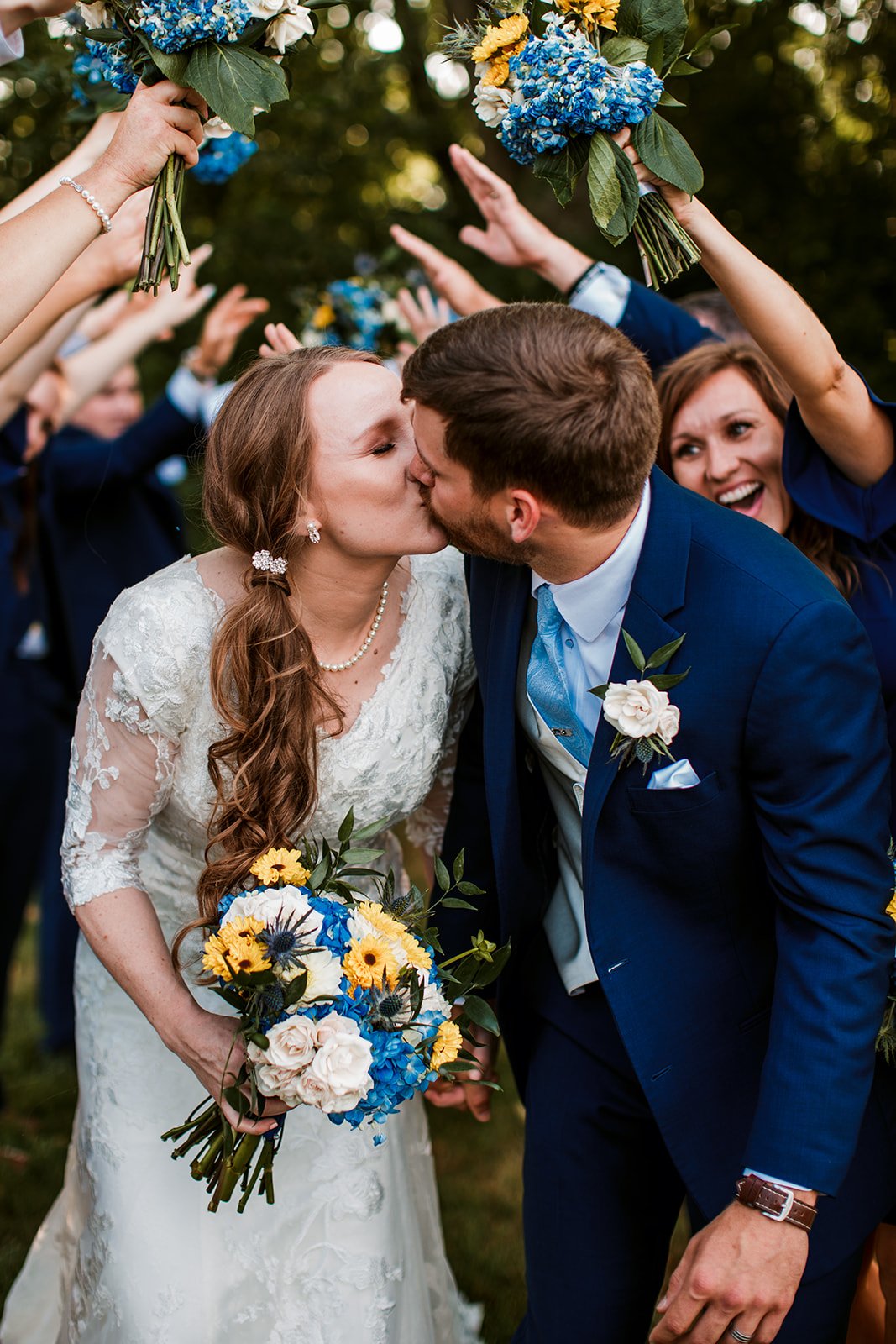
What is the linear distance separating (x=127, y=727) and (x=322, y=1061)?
91 centimetres

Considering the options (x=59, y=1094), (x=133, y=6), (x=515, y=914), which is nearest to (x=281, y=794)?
(x=515, y=914)

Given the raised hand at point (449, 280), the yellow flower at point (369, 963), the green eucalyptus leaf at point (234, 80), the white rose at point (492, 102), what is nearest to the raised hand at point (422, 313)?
the raised hand at point (449, 280)

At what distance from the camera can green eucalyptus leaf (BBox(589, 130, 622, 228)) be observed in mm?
2275

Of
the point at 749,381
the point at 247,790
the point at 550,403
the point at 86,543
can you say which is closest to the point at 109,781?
the point at 247,790

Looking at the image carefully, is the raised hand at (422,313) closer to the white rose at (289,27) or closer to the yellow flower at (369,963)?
the white rose at (289,27)

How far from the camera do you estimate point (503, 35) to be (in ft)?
7.57

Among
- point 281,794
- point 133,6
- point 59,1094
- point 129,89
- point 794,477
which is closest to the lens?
point 133,6

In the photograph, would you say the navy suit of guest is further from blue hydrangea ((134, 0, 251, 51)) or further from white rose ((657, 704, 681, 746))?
white rose ((657, 704, 681, 746))

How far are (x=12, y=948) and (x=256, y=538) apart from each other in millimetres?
3013

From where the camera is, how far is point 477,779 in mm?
2973

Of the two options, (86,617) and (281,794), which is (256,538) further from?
(86,617)

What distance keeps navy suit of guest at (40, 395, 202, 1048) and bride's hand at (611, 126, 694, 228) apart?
8.39 ft

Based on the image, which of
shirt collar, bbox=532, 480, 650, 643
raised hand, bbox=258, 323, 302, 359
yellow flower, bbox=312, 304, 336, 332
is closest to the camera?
shirt collar, bbox=532, 480, 650, 643

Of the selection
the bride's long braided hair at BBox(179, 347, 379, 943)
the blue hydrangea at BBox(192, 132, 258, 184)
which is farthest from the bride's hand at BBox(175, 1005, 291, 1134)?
the blue hydrangea at BBox(192, 132, 258, 184)
